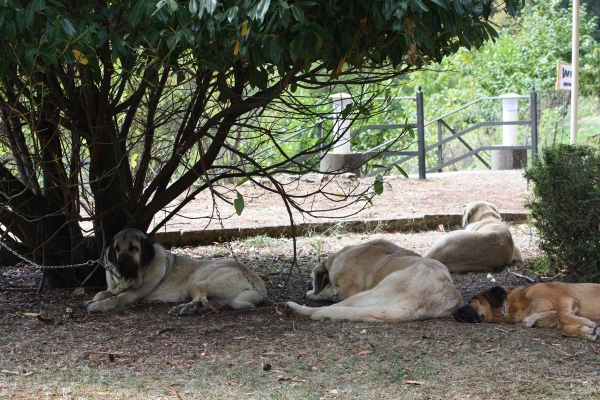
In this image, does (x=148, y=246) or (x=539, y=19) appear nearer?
(x=148, y=246)

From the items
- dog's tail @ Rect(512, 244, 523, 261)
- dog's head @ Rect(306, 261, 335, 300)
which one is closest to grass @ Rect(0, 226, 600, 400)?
dog's head @ Rect(306, 261, 335, 300)

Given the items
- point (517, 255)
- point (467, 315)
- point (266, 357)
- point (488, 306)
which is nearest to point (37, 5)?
point (266, 357)

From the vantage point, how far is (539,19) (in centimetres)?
2991

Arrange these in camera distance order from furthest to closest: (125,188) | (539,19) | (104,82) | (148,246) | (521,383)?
(539,19)
(125,188)
(148,246)
(104,82)
(521,383)

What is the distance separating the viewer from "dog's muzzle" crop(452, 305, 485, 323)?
6629 mm

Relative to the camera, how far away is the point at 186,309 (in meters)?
7.20

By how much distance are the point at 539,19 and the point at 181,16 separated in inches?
1083

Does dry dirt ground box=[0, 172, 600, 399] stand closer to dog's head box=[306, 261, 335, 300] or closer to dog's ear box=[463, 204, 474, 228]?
dog's head box=[306, 261, 335, 300]

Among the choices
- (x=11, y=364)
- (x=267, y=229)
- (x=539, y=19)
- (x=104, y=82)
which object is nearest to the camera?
(x=11, y=364)

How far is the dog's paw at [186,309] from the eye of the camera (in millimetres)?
7172

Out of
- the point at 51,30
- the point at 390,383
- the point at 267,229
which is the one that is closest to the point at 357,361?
the point at 390,383

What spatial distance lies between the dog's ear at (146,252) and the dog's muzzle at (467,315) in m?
2.91

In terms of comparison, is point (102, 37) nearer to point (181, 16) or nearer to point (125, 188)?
point (181, 16)

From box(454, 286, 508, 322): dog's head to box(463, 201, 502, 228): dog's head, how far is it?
3758mm
